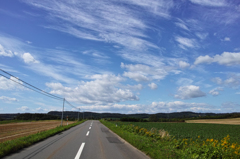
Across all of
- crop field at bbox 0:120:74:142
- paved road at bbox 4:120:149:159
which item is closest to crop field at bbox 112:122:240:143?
paved road at bbox 4:120:149:159

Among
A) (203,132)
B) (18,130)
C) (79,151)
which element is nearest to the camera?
(79,151)

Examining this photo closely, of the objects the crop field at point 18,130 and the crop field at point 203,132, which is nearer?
the crop field at point 18,130

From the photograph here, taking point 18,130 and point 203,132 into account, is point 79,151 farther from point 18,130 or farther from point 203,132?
point 18,130

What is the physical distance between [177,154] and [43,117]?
120 metres

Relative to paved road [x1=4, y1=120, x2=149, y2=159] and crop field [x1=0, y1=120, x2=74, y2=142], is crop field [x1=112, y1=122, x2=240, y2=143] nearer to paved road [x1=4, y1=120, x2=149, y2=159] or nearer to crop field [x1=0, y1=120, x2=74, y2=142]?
paved road [x1=4, y1=120, x2=149, y2=159]

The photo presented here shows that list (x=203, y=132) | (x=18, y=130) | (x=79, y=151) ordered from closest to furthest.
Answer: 1. (x=79, y=151)
2. (x=203, y=132)
3. (x=18, y=130)

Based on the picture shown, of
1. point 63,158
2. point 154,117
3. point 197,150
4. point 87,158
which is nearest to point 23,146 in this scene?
point 63,158

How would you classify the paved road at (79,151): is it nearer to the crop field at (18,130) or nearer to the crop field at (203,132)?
the crop field at (18,130)

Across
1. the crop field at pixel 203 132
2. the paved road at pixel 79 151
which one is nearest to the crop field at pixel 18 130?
the paved road at pixel 79 151

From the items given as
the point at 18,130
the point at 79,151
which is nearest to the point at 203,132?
the point at 79,151

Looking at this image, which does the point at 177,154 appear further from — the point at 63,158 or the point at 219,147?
the point at 63,158

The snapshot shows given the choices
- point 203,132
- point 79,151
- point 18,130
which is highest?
point 79,151

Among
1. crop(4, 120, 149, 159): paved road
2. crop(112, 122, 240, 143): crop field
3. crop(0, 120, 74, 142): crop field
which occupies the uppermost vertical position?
crop(4, 120, 149, 159): paved road

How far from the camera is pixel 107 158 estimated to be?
7.18m
